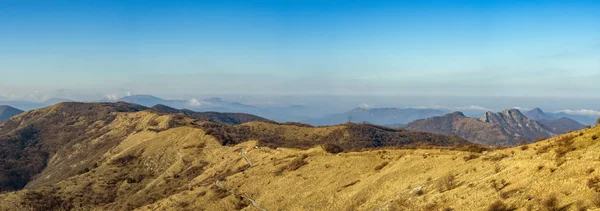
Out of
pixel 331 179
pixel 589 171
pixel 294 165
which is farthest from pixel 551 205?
pixel 294 165

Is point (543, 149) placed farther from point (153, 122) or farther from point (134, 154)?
point (153, 122)

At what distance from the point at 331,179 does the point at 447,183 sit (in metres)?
19.3

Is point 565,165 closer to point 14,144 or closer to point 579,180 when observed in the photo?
point 579,180

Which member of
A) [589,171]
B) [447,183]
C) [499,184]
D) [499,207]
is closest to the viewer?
[499,207]

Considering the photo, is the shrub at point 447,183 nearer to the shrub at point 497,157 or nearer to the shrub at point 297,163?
the shrub at point 497,157

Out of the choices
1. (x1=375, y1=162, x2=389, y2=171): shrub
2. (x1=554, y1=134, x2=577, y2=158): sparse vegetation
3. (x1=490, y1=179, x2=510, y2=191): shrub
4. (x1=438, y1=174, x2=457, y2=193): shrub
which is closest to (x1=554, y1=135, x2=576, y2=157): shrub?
(x1=554, y1=134, x2=577, y2=158): sparse vegetation

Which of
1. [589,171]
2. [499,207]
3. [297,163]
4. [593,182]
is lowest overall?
[297,163]

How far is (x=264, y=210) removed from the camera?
1606 inches

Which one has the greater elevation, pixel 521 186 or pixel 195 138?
pixel 521 186

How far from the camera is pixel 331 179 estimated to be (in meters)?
44.5

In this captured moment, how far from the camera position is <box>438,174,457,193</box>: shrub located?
26487mm

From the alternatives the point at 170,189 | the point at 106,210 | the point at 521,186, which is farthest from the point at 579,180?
the point at 106,210

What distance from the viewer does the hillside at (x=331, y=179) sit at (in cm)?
2108

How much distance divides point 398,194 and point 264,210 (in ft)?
56.0
